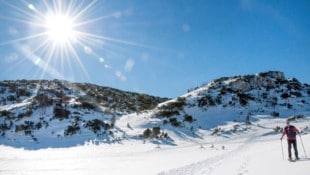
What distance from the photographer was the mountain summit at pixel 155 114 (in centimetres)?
3000

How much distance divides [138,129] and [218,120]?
10315 mm

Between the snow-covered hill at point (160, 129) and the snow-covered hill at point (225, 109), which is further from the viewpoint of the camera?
the snow-covered hill at point (225, 109)

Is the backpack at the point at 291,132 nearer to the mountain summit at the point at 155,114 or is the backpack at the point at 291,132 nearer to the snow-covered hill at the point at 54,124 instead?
the mountain summit at the point at 155,114

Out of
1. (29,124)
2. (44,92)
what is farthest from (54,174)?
(44,92)

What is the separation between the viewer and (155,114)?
38.2 m

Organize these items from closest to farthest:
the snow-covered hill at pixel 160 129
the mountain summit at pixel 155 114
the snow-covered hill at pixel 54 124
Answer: the snow-covered hill at pixel 160 129
the snow-covered hill at pixel 54 124
the mountain summit at pixel 155 114

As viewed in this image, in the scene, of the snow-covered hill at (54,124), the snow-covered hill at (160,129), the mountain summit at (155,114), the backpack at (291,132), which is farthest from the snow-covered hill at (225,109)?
the backpack at (291,132)

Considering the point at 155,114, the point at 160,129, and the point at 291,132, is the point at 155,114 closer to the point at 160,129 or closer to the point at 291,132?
the point at 160,129

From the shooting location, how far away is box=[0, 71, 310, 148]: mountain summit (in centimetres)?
3000

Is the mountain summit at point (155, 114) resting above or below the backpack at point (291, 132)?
above

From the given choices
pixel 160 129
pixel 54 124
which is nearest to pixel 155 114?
pixel 160 129

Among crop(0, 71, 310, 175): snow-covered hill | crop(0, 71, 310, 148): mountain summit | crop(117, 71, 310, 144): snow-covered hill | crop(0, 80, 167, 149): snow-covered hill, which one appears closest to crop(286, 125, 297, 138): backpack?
crop(0, 71, 310, 175): snow-covered hill

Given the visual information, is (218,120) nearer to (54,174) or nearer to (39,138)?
(39,138)

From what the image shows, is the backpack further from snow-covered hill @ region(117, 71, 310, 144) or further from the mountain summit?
snow-covered hill @ region(117, 71, 310, 144)
